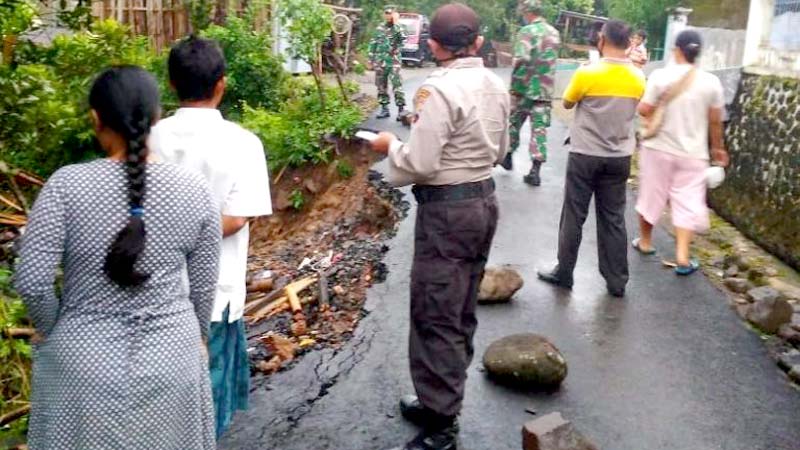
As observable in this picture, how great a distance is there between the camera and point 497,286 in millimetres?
5867

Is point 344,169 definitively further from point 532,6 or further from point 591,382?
point 591,382

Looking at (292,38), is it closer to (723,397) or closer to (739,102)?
(739,102)

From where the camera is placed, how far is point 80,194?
2.38 m

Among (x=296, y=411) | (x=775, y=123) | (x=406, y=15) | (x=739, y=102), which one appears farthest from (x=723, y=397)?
(x=406, y=15)

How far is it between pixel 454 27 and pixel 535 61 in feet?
17.9

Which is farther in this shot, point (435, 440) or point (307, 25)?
point (307, 25)

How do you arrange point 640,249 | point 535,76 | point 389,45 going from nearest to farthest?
1. point 640,249
2. point 535,76
3. point 389,45

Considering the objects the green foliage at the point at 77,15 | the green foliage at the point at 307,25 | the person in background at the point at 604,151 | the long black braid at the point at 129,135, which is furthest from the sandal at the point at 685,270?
the green foliage at the point at 307,25

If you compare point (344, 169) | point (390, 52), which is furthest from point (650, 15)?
point (344, 169)

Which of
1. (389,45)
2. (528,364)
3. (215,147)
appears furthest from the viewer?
(389,45)

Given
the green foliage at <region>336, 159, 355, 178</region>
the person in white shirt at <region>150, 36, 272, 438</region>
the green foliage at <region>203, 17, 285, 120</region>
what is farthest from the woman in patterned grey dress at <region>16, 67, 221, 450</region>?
the green foliage at <region>203, 17, 285, 120</region>

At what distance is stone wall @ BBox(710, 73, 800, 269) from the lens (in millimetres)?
7480

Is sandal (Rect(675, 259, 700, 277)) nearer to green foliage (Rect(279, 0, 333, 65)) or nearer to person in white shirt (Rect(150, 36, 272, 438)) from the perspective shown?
person in white shirt (Rect(150, 36, 272, 438))

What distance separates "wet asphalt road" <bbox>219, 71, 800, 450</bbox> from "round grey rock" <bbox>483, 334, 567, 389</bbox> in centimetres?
8
